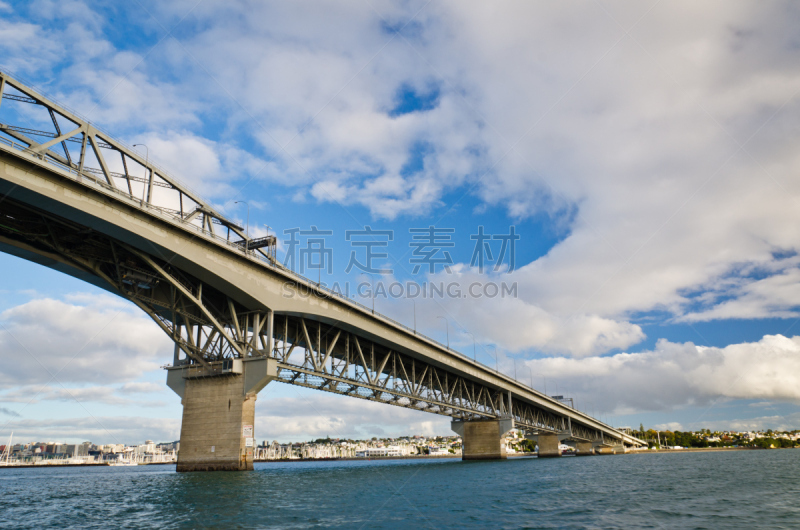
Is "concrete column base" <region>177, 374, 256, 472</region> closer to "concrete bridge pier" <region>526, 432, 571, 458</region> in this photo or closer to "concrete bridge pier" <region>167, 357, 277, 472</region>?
"concrete bridge pier" <region>167, 357, 277, 472</region>

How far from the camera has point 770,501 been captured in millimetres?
21719

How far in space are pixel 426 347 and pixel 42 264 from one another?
4352 centimetres

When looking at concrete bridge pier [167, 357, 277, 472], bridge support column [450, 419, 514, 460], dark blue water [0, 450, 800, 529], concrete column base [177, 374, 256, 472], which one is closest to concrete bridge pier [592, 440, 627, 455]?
bridge support column [450, 419, 514, 460]

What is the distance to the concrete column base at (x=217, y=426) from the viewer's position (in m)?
39.0

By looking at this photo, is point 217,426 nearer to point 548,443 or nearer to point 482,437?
point 482,437

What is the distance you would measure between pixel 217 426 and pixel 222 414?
991 mm

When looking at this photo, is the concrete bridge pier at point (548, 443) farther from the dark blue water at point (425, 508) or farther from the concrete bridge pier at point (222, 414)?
the dark blue water at point (425, 508)

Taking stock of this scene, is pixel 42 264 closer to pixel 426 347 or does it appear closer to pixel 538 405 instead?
pixel 426 347

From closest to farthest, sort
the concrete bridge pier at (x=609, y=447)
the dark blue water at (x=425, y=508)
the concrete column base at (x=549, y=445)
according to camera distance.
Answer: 1. the dark blue water at (x=425, y=508)
2. the concrete column base at (x=549, y=445)
3. the concrete bridge pier at (x=609, y=447)

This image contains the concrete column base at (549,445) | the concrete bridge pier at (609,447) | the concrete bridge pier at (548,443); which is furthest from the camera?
the concrete bridge pier at (609,447)

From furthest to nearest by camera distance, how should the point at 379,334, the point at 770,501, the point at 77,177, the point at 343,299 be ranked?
1. the point at 379,334
2. the point at 343,299
3. the point at 77,177
4. the point at 770,501

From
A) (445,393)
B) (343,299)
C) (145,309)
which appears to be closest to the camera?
(145,309)

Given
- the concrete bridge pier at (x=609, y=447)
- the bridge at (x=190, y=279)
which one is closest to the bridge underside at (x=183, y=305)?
the bridge at (x=190, y=279)

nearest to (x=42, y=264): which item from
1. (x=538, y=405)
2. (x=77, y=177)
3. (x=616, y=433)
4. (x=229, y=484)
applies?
(x=77, y=177)
